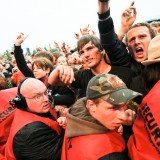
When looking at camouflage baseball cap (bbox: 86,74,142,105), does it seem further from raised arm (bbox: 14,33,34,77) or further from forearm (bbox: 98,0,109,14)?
raised arm (bbox: 14,33,34,77)

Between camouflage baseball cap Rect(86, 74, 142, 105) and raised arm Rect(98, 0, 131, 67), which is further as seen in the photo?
raised arm Rect(98, 0, 131, 67)

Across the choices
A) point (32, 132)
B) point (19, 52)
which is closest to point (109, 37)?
point (32, 132)

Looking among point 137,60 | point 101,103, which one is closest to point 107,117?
point 101,103

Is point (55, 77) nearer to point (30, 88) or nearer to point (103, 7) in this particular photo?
point (30, 88)

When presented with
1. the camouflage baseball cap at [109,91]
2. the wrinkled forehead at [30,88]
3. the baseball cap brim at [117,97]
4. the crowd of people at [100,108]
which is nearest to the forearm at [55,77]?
the crowd of people at [100,108]

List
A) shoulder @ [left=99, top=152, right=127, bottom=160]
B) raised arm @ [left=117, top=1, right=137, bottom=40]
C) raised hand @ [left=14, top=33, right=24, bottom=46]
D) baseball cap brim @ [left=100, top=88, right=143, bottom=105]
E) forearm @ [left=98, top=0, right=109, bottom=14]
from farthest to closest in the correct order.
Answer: raised hand @ [left=14, top=33, right=24, bottom=46]
raised arm @ [left=117, top=1, right=137, bottom=40]
forearm @ [left=98, top=0, right=109, bottom=14]
baseball cap brim @ [left=100, top=88, right=143, bottom=105]
shoulder @ [left=99, top=152, right=127, bottom=160]

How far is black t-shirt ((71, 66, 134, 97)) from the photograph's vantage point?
2.28 m

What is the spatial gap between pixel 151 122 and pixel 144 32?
144cm

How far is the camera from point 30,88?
222cm

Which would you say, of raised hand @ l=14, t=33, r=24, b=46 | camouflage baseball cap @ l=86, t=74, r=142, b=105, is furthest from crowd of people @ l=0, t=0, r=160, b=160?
raised hand @ l=14, t=33, r=24, b=46

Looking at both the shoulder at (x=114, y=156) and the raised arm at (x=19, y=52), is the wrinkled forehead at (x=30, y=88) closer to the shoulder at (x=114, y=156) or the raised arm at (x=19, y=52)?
the shoulder at (x=114, y=156)

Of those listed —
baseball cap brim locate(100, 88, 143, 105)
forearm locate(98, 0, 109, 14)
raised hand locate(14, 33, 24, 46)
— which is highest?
forearm locate(98, 0, 109, 14)

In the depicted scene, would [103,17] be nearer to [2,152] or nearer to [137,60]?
[137,60]

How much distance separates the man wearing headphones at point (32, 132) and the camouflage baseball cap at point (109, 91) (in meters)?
0.62
